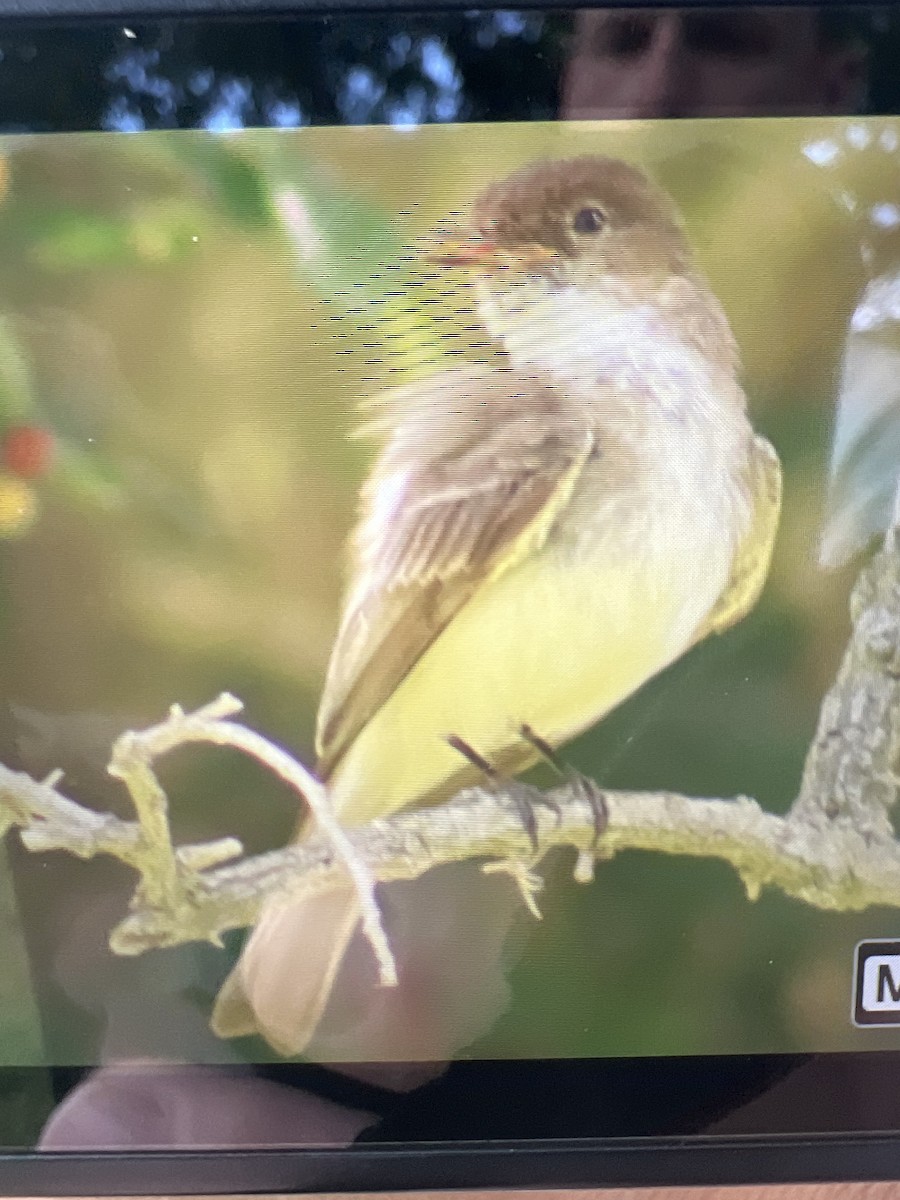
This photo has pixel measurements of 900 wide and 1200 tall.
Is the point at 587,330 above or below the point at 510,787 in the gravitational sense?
above

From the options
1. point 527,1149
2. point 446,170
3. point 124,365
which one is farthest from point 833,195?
point 527,1149

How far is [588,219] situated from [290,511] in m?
0.18

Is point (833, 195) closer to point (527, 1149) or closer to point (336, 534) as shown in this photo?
point (336, 534)

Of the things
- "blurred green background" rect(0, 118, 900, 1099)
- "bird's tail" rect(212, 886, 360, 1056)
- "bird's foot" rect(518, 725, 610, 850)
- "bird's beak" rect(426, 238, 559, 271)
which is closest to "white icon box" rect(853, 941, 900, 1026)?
"blurred green background" rect(0, 118, 900, 1099)

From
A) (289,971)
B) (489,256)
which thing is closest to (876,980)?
(289,971)

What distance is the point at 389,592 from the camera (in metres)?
0.43

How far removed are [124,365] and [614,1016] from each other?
38 cm

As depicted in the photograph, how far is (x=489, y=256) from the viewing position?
398 mm

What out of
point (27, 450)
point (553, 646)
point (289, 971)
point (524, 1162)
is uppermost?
point (27, 450)

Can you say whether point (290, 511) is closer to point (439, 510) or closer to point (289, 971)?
point (439, 510)

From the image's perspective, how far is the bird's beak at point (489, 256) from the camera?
395 mm

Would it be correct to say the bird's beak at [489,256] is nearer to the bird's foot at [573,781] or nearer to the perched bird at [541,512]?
the perched bird at [541,512]

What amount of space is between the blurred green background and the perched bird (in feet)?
0.04

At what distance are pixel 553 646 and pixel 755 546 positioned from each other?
0.10 metres
